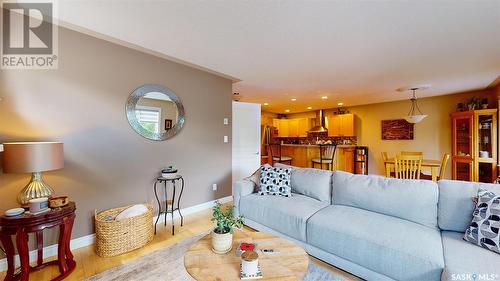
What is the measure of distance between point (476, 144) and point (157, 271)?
6069mm

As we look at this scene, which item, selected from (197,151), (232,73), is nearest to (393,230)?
(197,151)

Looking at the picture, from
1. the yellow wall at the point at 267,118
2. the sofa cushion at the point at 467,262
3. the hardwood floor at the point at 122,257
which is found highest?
the yellow wall at the point at 267,118

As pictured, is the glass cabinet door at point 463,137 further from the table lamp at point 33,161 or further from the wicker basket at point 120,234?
the table lamp at point 33,161

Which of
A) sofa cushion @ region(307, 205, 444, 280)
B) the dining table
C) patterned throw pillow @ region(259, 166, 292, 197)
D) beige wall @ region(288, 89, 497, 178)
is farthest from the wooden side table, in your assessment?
beige wall @ region(288, 89, 497, 178)

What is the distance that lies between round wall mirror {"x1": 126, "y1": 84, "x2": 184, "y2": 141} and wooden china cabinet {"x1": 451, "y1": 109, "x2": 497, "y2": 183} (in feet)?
19.0

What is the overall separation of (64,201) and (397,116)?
23.9ft

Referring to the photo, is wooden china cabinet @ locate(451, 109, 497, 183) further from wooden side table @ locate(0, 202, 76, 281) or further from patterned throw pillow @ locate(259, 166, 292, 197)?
wooden side table @ locate(0, 202, 76, 281)

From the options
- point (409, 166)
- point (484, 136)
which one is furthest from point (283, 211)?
point (484, 136)

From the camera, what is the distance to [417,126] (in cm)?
555

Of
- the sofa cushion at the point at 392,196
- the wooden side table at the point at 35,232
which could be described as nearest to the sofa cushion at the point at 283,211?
the sofa cushion at the point at 392,196

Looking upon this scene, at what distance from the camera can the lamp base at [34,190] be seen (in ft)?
5.95

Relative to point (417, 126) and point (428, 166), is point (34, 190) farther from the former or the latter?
point (417, 126)

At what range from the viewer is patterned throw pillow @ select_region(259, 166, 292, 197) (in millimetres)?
2658

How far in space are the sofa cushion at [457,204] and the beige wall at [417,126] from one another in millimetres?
4347
